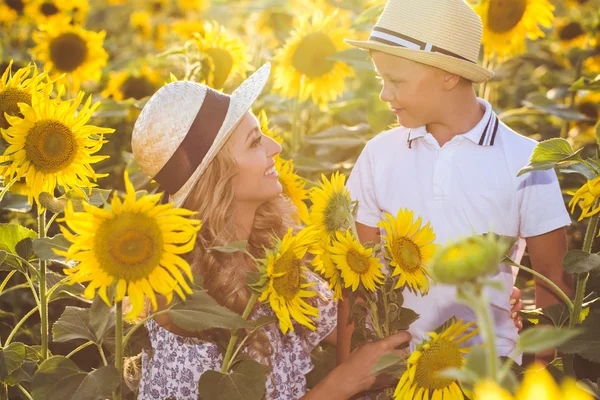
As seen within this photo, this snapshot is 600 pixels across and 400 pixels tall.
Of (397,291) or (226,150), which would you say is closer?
(397,291)

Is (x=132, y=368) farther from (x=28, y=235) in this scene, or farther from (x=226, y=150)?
(x=226, y=150)

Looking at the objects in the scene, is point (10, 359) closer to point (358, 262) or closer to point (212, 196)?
point (212, 196)

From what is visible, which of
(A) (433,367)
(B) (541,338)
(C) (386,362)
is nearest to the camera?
(B) (541,338)

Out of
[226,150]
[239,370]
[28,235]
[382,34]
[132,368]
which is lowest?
[132,368]

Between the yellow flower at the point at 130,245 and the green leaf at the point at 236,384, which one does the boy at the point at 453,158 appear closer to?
the green leaf at the point at 236,384

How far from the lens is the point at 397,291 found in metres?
1.38

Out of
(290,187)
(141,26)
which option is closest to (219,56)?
(290,187)

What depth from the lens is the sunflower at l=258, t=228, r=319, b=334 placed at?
1177 mm

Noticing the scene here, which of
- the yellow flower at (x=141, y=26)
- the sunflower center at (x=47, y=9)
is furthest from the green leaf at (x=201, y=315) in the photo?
the yellow flower at (x=141, y=26)

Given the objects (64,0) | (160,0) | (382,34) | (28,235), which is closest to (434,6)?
(382,34)

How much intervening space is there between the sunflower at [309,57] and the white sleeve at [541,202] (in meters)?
1.10

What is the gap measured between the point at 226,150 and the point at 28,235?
0.45 metres

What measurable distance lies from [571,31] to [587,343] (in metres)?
3.43

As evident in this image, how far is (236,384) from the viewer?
3.98 feet
